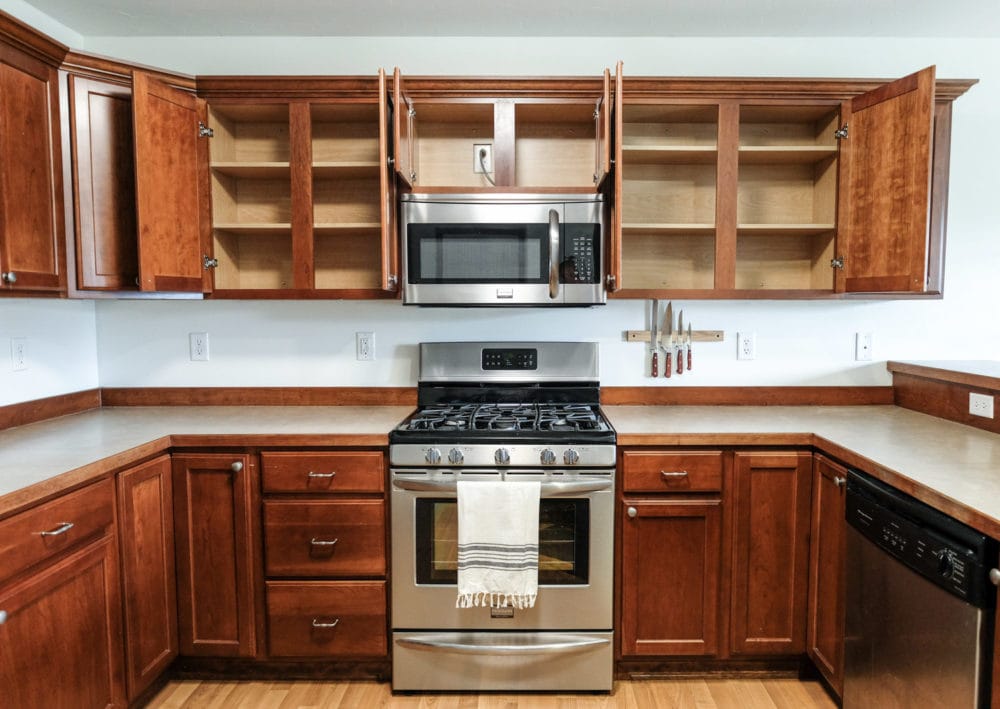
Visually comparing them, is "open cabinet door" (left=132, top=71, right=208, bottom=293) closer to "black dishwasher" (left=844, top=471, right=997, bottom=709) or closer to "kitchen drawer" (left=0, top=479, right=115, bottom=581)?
"kitchen drawer" (left=0, top=479, right=115, bottom=581)

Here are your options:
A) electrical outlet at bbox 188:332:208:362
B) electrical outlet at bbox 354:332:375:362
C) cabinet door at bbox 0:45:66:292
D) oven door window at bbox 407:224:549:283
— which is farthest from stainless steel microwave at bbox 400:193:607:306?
cabinet door at bbox 0:45:66:292

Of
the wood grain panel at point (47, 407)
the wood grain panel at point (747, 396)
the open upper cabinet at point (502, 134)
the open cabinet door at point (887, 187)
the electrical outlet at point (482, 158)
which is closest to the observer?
the open cabinet door at point (887, 187)

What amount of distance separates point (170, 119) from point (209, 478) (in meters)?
1.29

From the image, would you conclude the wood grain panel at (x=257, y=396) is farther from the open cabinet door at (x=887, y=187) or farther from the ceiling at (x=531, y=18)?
the open cabinet door at (x=887, y=187)

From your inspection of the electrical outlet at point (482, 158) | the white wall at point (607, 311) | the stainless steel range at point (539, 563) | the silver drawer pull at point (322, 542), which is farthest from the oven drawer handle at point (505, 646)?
the electrical outlet at point (482, 158)

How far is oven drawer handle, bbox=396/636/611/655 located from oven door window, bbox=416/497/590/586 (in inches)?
7.9

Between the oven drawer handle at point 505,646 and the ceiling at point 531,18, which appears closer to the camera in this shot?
the oven drawer handle at point 505,646

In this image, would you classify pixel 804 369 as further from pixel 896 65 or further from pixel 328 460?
pixel 328 460

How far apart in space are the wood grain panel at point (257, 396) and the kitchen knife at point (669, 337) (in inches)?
44.0

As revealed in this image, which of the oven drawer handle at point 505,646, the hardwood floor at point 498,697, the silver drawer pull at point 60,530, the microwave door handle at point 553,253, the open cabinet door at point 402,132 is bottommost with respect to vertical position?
the hardwood floor at point 498,697

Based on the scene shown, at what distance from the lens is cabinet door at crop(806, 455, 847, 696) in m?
1.79

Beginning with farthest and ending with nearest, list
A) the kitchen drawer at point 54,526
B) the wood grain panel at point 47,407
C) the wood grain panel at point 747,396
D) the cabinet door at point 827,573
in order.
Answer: the wood grain panel at point 747,396
the wood grain panel at point 47,407
the cabinet door at point 827,573
the kitchen drawer at point 54,526

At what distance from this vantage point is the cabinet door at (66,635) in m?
1.36

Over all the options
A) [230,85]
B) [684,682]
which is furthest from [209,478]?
[684,682]
